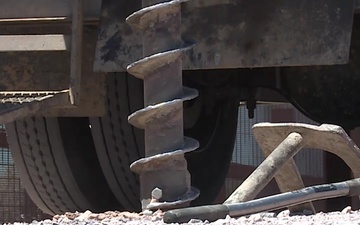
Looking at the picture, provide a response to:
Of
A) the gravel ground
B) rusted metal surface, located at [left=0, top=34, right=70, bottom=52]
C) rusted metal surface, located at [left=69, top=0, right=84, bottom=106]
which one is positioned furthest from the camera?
rusted metal surface, located at [left=0, top=34, right=70, bottom=52]

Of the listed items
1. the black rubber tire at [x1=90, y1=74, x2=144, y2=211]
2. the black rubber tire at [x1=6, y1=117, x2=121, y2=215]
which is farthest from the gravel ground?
the black rubber tire at [x1=6, y1=117, x2=121, y2=215]

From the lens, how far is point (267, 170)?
365 cm

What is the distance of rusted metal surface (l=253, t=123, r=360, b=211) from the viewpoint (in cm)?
369

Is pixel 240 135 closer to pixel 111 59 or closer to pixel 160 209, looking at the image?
pixel 111 59

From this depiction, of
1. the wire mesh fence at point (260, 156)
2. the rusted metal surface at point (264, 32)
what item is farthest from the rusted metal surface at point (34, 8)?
the wire mesh fence at point (260, 156)

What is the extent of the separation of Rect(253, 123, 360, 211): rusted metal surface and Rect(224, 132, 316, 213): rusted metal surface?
5cm

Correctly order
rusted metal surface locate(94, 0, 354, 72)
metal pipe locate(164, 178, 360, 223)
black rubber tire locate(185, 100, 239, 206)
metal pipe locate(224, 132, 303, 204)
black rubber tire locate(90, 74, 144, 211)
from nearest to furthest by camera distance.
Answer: metal pipe locate(164, 178, 360, 223) → metal pipe locate(224, 132, 303, 204) → rusted metal surface locate(94, 0, 354, 72) → black rubber tire locate(90, 74, 144, 211) → black rubber tire locate(185, 100, 239, 206)

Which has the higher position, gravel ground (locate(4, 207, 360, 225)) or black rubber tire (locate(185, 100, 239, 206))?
gravel ground (locate(4, 207, 360, 225))

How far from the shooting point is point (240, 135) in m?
10.6

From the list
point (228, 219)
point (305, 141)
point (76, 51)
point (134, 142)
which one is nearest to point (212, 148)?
point (134, 142)

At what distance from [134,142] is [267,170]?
5.74ft

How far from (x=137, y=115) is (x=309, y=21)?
976mm

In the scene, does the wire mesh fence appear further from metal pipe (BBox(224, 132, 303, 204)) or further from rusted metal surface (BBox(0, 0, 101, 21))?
metal pipe (BBox(224, 132, 303, 204))

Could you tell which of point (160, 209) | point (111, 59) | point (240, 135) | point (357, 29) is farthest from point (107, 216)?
point (240, 135)
